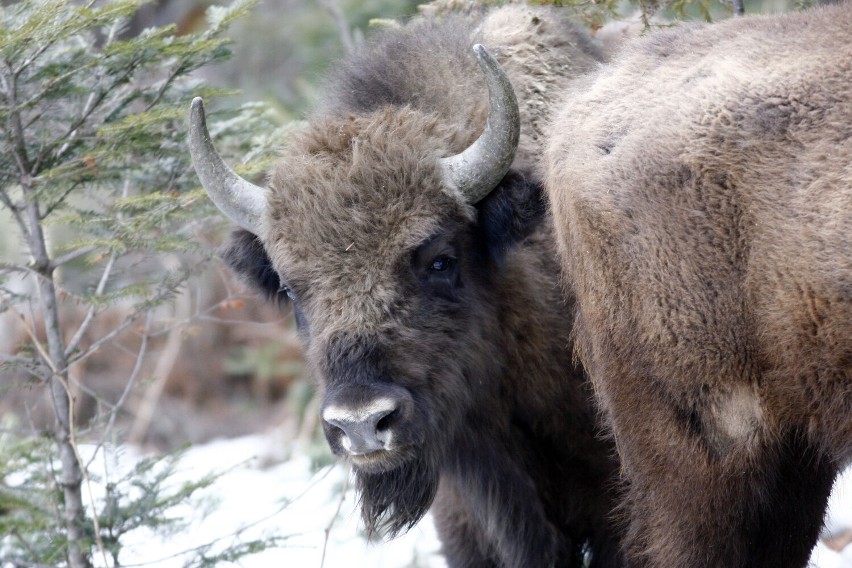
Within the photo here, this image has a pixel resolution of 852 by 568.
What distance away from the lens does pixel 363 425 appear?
4133 millimetres

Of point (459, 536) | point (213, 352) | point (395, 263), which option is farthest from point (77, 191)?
point (213, 352)

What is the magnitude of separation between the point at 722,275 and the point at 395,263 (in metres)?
1.59

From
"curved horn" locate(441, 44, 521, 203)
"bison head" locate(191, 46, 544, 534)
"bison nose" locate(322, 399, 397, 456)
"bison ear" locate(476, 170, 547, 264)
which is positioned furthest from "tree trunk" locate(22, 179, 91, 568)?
"bison ear" locate(476, 170, 547, 264)

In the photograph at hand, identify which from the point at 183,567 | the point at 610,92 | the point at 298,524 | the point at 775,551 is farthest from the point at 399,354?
the point at 298,524

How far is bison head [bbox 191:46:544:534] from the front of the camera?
4348 mm

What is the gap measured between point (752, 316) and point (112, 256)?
3.54m

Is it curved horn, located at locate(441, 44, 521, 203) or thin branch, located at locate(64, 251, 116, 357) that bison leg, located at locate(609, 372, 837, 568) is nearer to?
curved horn, located at locate(441, 44, 521, 203)

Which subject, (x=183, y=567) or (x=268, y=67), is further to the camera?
(x=268, y=67)

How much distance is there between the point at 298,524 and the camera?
7555mm

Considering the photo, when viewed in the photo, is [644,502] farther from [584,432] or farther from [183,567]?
[183,567]

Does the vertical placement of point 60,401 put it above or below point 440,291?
below

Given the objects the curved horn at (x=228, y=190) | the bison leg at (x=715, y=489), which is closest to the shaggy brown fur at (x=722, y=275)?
the bison leg at (x=715, y=489)

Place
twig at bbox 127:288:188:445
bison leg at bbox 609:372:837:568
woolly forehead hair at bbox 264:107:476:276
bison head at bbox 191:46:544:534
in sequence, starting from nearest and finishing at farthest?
1. bison leg at bbox 609:372:837:568
2. bison head at bbox 191:46:544:534
3. woolly forehead hair at bbox 264:107:476:276
4. twig at bbox 127:288:188:445

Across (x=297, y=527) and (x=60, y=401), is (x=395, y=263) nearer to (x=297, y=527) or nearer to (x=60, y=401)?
(x=60, y=401)
